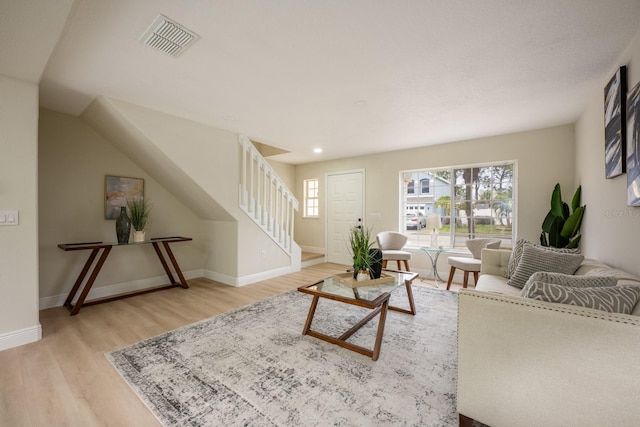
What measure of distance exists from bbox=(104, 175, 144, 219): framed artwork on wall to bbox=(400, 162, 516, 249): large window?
4.51 meters

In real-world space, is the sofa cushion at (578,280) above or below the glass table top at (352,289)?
above

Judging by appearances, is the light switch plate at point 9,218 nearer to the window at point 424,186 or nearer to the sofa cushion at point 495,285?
the sofa cushion at point 495,285

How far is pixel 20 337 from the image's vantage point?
7.58 feet

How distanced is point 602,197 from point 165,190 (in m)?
5.45

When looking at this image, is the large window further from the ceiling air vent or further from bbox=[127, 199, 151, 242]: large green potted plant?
bbox=[127, 199, 151, 242]: large green potted plant

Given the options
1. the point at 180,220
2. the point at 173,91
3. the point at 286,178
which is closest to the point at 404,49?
the point at 173,91

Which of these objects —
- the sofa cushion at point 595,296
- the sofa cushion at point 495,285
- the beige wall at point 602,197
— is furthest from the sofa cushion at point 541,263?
the sofa cushion at point 595,296

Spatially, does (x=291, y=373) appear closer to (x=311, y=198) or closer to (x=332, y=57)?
(x=332, y=57)

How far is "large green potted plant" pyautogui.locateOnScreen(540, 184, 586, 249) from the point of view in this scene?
3.08 m

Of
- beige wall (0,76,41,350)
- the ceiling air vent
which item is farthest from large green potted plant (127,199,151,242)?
the ceiling air vent

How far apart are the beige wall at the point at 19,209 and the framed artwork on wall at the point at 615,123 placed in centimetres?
482

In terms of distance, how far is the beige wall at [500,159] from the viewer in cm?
376

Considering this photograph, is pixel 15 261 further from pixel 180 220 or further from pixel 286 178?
pixel 286 178

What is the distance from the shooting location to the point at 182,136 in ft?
11.4
